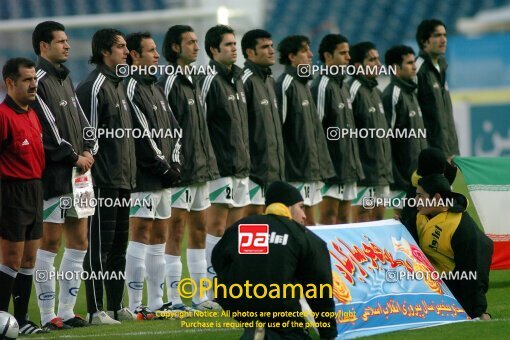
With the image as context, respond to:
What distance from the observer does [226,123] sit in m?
9.51

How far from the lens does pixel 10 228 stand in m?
7.48

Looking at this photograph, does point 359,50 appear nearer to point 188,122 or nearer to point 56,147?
point 188,122

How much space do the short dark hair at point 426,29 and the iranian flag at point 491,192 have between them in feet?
5.45

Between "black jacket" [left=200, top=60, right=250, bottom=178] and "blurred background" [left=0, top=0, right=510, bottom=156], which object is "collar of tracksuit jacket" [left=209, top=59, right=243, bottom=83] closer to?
"black jacket" [left=200, top=60, right=250, bottom=178]

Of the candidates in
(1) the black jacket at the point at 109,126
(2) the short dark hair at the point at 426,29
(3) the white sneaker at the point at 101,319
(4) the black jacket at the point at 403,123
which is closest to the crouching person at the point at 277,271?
(3) the white sneaker at the point at 101,319

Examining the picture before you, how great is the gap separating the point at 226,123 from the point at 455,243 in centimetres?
228

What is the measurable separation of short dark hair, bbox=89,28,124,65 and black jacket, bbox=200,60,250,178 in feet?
4.13

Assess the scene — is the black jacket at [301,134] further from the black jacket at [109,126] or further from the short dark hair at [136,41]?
the black jacket at [109,126]

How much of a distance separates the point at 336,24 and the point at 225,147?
20875 millimetres

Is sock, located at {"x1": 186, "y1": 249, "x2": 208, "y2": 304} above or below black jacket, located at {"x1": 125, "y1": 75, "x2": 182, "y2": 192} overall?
below

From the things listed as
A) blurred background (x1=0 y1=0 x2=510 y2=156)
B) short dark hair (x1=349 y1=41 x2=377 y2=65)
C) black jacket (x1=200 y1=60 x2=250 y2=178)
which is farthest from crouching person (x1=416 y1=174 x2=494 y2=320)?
blurred background (x1=0 y1=0 x2=510 y2=156)

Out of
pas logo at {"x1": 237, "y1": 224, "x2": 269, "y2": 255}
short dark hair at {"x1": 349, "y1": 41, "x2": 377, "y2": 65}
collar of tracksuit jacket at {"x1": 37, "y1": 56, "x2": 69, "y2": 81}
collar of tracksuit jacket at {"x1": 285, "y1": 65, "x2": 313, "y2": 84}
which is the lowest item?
pas logo at {"x1": 237, "y1": 224, "x2": 269, "y2": 255}

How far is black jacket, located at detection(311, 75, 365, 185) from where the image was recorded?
10.8m

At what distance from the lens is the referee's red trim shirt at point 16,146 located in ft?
24.7
